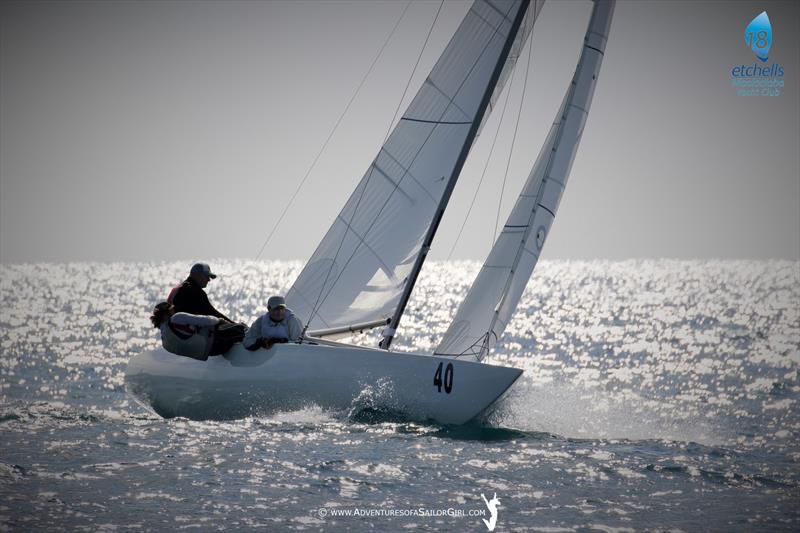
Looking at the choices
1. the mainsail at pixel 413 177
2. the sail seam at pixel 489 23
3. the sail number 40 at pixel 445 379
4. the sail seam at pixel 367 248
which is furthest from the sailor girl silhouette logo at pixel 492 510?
the sail seam at pixel 489 23

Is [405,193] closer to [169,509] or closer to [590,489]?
[590,489]

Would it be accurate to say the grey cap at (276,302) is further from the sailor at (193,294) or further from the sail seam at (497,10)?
the sail seam at (497,10)

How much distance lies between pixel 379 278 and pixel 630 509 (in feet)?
17.6

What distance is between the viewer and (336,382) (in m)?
11.5

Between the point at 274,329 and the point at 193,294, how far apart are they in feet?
4.12

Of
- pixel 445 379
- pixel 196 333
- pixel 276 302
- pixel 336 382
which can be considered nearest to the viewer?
pixel 445 379

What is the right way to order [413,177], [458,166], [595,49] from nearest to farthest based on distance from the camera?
[458,166] < [413,177] < [595,49]

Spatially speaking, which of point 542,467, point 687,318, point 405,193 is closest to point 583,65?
point 405,193

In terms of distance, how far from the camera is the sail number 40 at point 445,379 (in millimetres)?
11234

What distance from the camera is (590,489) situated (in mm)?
9320

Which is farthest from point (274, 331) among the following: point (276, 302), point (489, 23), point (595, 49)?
point (595, 49)

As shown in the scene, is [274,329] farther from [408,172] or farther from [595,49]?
[595,49]

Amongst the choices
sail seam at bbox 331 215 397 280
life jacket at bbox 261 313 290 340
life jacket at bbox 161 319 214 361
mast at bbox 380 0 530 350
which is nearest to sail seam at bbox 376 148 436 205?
mast at bbox 380 0 530 350

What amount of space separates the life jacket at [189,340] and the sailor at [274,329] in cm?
56
